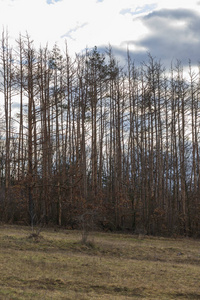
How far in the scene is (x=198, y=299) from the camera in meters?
6.04

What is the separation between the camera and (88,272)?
754 cm

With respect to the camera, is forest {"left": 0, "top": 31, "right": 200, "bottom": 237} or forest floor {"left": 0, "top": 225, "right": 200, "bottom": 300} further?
forest {"left": 0, "top": 31, "right": 200, "bottom": 237}

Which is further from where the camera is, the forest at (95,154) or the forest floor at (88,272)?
the forest at (95,154)

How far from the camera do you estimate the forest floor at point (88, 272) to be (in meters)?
6.08

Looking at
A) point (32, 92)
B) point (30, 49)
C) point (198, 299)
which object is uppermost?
point (30, 49)

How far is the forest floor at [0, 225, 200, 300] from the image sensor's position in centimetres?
608

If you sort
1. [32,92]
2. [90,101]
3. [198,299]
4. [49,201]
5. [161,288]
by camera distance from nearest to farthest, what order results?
[198,299]
[161,288]
[32,92]
[49,201]
[90,101]

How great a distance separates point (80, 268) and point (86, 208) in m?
11.5

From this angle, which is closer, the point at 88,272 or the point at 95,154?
the point at 88,272

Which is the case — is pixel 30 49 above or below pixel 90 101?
above

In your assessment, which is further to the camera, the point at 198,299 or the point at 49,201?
the point at 49,201

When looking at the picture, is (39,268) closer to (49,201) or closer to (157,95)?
(49,201)

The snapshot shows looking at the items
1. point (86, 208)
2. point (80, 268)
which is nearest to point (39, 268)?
point (80, 268)

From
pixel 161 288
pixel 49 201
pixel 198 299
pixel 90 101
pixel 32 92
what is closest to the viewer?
pixel 198 299
